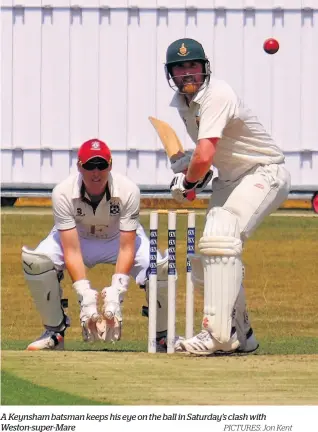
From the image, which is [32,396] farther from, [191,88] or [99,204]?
[99,204]

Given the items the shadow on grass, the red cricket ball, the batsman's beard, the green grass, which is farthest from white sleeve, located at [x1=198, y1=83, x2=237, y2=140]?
the red cricket ball

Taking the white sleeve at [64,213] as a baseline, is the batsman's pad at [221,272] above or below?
below

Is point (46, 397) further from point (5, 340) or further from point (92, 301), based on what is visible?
point (5, 340)

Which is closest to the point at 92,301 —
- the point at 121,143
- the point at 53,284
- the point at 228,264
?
the point at 53,284

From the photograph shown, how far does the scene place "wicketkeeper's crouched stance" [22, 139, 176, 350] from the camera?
888 centimetres

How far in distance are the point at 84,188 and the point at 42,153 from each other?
11480 millimetres

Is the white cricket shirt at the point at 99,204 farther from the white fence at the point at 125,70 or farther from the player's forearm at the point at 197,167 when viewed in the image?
the white fence at the point at 125,70

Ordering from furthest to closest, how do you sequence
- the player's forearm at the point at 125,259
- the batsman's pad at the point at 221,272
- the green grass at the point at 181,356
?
the player's forearm at the point at 125,259
the batsman's pad at the point at 221,272
the green grass at the point at 181,356

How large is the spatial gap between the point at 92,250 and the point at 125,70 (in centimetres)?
1133

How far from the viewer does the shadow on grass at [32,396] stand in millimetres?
A: 6746

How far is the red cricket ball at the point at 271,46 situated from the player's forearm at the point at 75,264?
11.0 m

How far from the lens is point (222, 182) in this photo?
8742 millimetres

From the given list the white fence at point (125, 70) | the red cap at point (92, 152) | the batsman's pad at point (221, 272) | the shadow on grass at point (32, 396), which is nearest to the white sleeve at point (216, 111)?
the batsman's pad at point (221, 272)

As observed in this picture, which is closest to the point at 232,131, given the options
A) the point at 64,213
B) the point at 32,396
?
the point at 64,213
